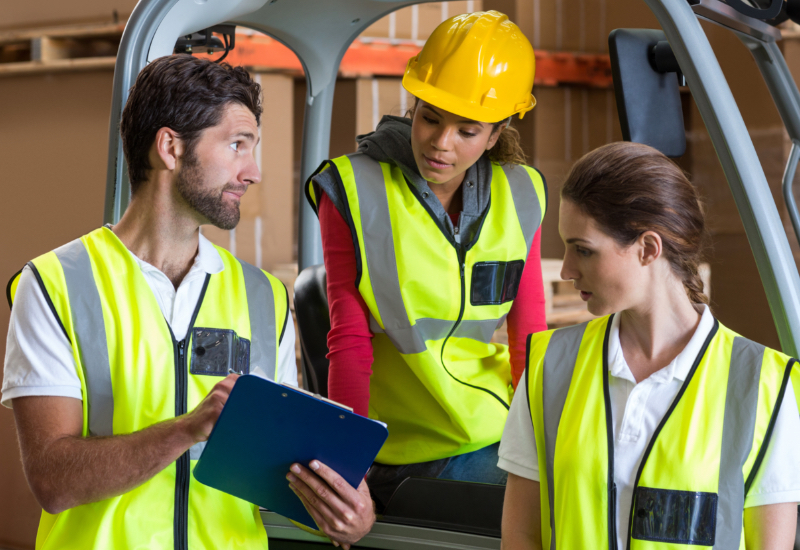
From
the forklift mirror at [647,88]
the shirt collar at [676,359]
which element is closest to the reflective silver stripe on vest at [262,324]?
the shirt collar at [676,359]

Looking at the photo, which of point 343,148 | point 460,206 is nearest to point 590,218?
point 460,206

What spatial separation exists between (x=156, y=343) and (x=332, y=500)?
0.48m

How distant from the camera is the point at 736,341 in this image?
1431 millimetres

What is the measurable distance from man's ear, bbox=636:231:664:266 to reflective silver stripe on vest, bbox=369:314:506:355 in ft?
2.36

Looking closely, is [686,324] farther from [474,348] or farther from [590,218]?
[474,348]

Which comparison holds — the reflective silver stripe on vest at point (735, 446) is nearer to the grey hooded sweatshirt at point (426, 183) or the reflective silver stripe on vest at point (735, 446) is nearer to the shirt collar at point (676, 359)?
the shirt collar at point (676, 359)

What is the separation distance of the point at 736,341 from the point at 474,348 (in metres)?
0.84

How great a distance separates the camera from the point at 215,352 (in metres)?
1.65

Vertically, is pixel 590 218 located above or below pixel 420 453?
above

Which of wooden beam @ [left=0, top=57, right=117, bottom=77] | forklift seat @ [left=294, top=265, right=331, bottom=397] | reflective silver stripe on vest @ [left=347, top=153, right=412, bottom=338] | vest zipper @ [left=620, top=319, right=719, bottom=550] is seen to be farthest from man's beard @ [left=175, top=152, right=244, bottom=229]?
wooden beam @ [left=0, top=57, right=117, bottom=77]

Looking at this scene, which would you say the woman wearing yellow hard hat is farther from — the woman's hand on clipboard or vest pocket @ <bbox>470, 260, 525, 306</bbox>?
the woman's hand on clipboard

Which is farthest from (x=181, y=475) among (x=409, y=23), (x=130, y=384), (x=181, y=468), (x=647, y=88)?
(x=409, y=23)

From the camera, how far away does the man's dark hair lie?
5.50 ft

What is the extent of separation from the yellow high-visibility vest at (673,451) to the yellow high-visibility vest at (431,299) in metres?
0.59
